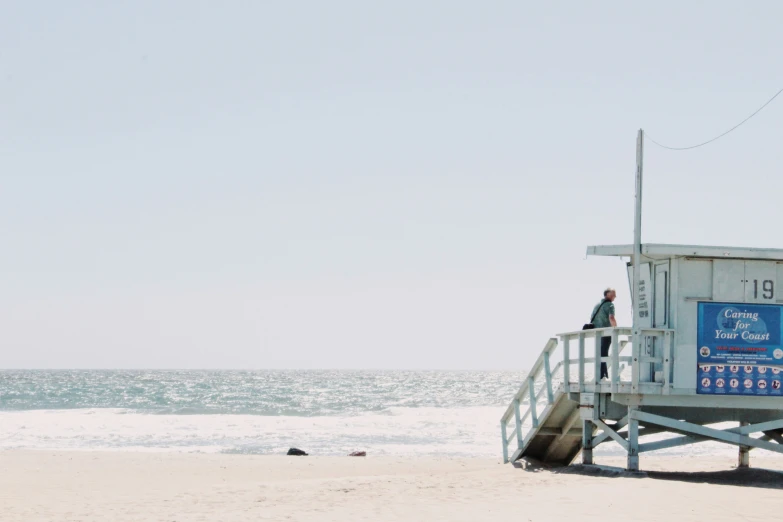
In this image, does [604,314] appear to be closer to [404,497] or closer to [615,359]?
[615,359]

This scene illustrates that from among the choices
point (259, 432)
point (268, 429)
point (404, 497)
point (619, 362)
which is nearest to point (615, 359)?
point (619, 362)

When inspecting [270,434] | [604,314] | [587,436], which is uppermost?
[604,314]

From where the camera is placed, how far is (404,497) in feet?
41.0

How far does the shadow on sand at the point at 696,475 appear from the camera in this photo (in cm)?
1412

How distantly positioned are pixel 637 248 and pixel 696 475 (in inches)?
151

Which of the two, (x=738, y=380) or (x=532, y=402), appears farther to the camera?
(x=532, y=402)

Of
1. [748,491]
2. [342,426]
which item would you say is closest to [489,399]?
[342,426]

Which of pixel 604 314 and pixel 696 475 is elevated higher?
pixel 604 314

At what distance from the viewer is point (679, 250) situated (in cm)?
1416

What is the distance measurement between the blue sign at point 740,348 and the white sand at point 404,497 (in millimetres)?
1408

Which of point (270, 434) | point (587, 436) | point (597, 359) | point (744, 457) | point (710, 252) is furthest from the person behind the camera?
point (270, 434)

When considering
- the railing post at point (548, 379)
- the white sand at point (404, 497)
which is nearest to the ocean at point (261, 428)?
the railing post at point (548, 379)

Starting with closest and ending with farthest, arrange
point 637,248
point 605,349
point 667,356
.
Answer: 1. point 667,356
2. point 637,248
3. point 605,349

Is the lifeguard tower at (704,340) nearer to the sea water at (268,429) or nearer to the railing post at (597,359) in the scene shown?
the railing post at (597,359)
